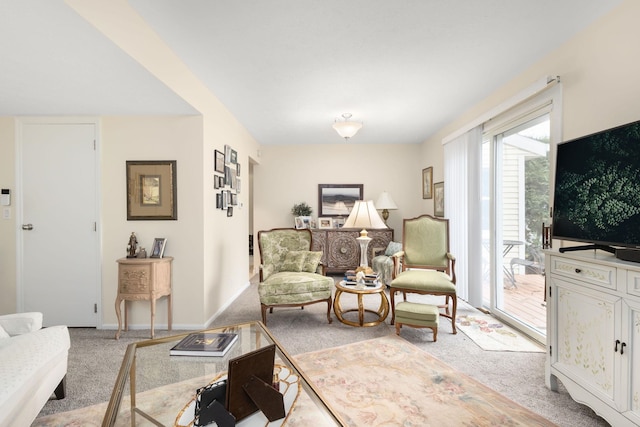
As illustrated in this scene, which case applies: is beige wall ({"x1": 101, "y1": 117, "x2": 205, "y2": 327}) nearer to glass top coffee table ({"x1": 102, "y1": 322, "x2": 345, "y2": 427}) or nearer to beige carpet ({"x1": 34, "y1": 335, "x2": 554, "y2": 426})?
beige carpet ({"x1": 34, "y1": 335, "x2": 554, "y2": 426})

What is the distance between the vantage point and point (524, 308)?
122 inches

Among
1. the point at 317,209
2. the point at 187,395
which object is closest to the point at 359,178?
the point at 317,209

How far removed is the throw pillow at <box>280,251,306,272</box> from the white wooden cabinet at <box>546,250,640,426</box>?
2.42 metres

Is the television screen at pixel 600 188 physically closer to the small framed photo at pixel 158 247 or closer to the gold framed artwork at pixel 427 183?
the gold framed artwork at pixel 427 183

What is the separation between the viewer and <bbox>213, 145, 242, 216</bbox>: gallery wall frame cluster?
3.54m

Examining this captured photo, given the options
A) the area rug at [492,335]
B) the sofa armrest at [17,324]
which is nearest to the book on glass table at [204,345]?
the sofa armrest at [17,324]

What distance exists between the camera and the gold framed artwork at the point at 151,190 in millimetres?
3104

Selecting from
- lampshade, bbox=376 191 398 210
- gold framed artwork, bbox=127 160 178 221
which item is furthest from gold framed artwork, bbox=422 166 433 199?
gold framed artwork, bbox=127 160 178 221

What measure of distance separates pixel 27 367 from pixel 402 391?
2.06 metres

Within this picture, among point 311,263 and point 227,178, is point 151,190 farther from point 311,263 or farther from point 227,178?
point 311,263

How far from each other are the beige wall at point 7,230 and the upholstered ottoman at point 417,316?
12.8 feet

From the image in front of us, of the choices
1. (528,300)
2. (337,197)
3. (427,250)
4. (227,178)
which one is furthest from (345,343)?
(337,197)

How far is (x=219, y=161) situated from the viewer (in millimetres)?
3574

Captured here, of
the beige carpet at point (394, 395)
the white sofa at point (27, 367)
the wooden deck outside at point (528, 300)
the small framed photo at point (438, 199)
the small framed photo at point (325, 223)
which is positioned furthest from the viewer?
the small framed photo at point (325, 223)
